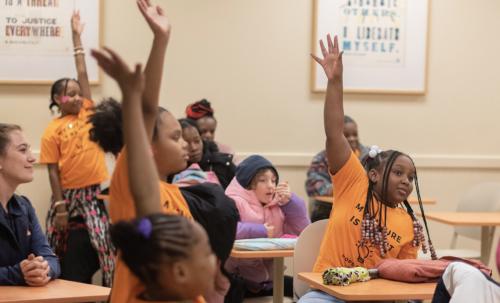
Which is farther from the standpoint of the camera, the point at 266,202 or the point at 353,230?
the point at 266,202

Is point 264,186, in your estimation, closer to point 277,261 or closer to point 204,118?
point 277,261

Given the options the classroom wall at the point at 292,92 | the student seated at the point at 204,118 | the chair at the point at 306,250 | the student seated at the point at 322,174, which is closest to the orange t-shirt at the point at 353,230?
the chair at the point at 306,250

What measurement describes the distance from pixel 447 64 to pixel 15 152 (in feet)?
13.4

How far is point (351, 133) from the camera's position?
5461 mm

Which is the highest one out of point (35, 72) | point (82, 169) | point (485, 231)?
point (35, 72)

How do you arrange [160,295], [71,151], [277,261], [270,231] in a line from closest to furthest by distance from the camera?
[160,295] < [277,261] < [270,231] < [71,151]

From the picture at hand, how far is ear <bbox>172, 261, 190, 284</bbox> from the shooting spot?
1496 mm

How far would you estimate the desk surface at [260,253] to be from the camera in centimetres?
338

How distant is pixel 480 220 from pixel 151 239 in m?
3.54

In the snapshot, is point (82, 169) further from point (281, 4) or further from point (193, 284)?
point (193, 284)

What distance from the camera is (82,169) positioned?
16.0 feet

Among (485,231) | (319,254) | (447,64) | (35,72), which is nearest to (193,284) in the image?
(319,254)

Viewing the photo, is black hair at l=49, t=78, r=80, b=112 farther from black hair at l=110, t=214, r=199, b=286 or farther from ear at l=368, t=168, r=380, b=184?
black hair at l=110, t=214, r=199, b=286

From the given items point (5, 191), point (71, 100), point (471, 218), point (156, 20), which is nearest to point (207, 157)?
point (71, 100)
